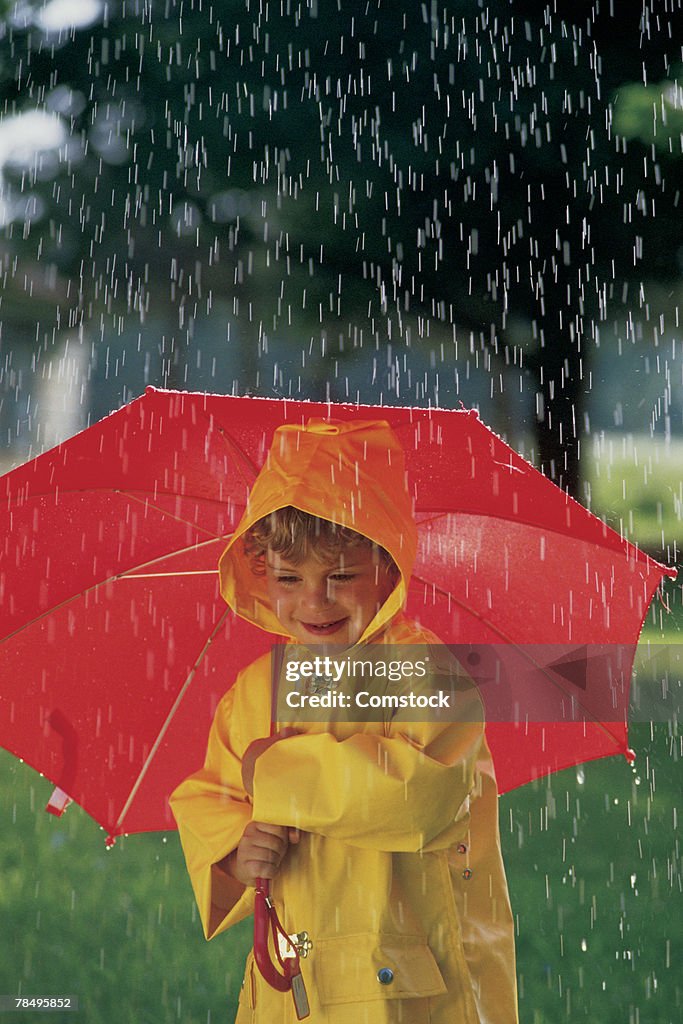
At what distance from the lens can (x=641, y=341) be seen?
7832 mm

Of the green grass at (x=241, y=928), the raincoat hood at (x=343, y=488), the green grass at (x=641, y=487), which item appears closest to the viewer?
the raincoat hood at (x=343, y=488)

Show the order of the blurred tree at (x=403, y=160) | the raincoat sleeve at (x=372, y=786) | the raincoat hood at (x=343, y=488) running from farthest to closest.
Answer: the blurred tree at (x=403, y=160)
the raincoat hood at (x=343, y=488)
the raincoat sleeve at (x=372, y=786)

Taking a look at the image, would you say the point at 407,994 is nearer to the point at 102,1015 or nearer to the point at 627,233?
the point at 102,1015

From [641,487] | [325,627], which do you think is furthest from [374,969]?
[641,487]

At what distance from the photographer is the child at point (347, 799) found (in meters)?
1.47

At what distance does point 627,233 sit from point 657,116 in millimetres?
945

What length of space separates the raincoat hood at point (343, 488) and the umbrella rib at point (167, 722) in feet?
0.95

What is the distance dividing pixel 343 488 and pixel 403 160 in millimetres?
5804

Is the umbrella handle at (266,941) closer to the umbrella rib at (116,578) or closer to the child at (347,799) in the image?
the child at (347,799)

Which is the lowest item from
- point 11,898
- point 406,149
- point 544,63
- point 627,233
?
point 11,898

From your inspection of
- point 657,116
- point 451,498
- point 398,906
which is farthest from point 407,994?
point 657,116

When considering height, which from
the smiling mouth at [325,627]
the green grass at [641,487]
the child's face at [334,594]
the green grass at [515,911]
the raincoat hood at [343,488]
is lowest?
the green grass at [641,487]

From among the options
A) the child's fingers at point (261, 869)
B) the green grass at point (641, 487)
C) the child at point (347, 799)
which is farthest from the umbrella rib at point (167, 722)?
the green grass at point (641, 487)

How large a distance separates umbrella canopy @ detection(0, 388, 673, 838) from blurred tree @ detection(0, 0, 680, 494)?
4681 millimetres
